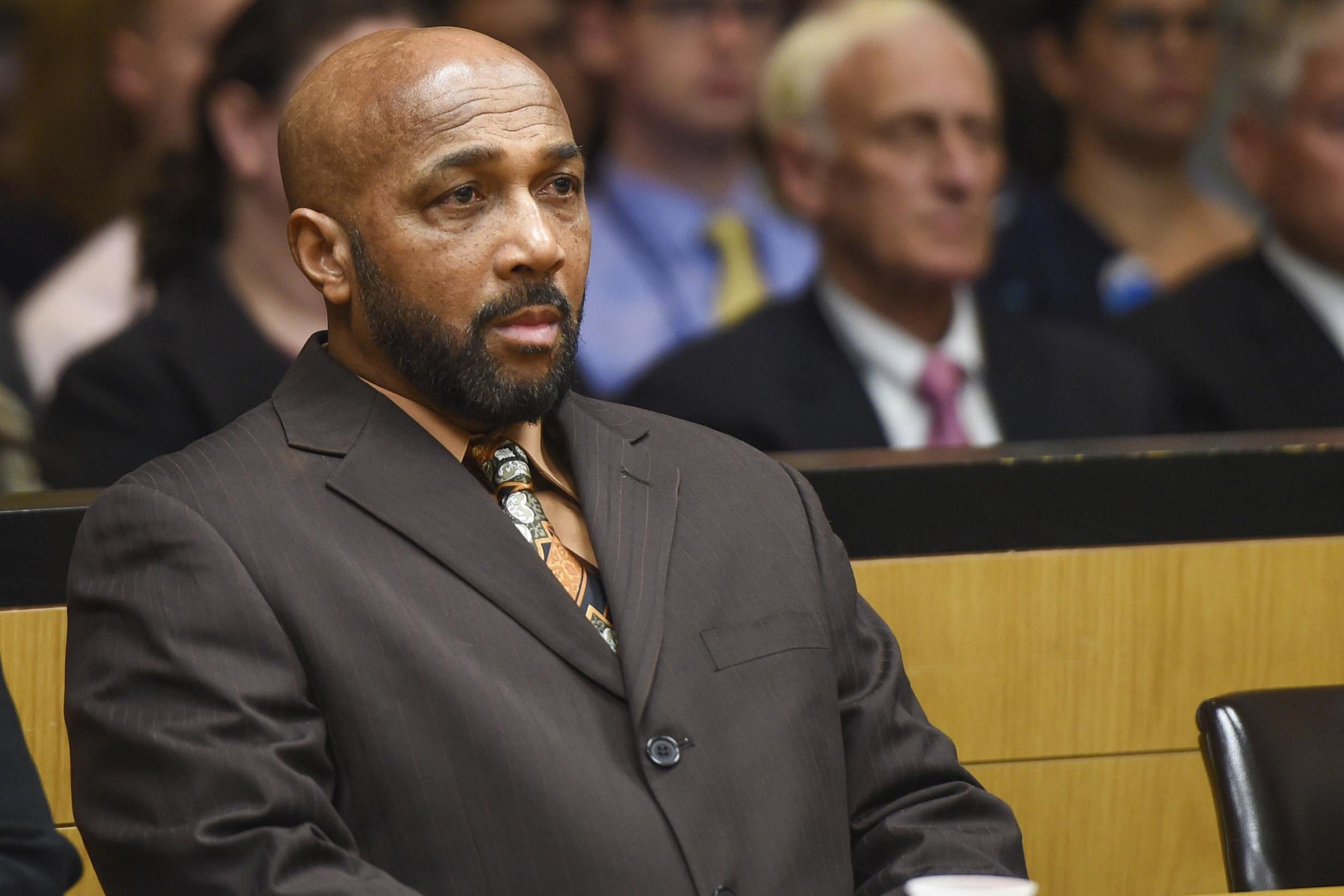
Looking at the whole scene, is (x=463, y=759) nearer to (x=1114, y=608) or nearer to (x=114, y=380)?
(x=1114, y=608)

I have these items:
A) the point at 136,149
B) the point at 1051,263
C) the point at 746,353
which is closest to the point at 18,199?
the point at 136,149

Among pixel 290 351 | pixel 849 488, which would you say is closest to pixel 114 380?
pixel 290 351

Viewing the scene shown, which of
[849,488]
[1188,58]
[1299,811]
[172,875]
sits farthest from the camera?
[1188,58]

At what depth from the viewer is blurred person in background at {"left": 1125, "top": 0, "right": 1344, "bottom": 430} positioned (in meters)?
3.27

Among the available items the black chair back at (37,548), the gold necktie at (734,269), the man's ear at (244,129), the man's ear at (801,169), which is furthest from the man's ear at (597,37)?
the black chair back at (37,548)

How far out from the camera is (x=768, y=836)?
1.71 m

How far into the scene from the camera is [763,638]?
179 centimetres

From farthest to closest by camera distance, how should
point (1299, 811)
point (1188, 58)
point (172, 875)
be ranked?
point (1188, 58), point (1299, 811), point (172, 875)

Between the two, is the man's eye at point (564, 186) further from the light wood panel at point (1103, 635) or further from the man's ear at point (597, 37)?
the man's ear at point (597, 37)

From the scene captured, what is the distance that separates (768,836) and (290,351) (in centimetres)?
160

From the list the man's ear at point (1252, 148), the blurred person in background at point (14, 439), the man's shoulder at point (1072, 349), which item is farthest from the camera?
the man's ear at point (1252, 148)

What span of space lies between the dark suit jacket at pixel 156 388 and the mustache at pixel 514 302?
123 centimetres

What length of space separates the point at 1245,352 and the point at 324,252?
202cm

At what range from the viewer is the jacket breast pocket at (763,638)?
5.81 ft
